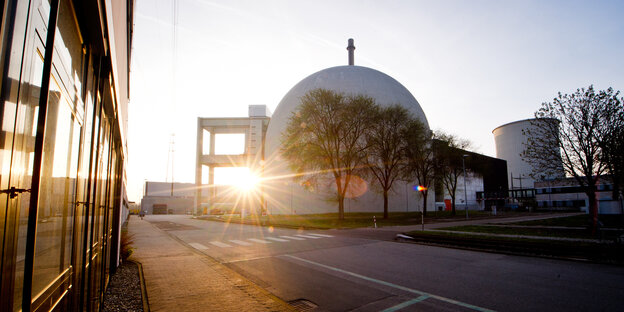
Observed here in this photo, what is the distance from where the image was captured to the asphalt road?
6203 millimetres

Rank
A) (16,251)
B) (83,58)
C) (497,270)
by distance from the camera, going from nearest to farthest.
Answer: (16,251)
(83,58)
(497,270)

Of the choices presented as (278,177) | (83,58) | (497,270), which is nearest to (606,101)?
(497,270)

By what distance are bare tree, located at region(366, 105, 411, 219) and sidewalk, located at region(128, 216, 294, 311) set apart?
2567cm

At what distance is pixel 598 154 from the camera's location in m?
17.1

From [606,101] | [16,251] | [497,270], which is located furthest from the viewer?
[606,101]

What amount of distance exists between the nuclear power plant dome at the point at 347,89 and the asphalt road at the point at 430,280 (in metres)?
40.4

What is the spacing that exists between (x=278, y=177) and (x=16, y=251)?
5149cm

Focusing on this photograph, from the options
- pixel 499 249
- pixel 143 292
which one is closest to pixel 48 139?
pixel 143 292

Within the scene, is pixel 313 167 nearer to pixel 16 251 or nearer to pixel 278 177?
pixel 278 177

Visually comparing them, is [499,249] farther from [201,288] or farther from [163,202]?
[163,202]

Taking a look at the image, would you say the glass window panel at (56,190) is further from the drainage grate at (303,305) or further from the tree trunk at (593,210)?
the tree trunk at (593,210)

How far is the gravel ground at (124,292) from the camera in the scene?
19.9 ft

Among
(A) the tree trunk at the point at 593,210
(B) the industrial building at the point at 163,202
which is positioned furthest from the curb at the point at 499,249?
(B) the industrial building at the point at 163,202

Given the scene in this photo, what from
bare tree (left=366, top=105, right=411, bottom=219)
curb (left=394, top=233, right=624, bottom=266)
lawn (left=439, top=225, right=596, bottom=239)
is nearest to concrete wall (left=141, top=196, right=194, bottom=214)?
bare tree (left=366, top=105, right=411, bottom=219)
